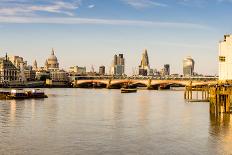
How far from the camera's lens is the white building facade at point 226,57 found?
273 feet

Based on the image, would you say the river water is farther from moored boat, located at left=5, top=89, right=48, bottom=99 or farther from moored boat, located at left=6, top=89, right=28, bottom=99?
moored boat, located at left=5, top=89, right=48, bottom=99

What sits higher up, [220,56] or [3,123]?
[220,56]

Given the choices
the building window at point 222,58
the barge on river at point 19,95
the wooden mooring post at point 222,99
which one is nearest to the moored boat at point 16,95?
the barge on river at point 19,95

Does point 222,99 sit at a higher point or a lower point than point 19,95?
higher

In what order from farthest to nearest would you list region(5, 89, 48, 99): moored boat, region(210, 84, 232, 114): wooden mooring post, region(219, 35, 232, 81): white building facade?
1. region(5, 89, 48, 99): moored boat
2. region(219, 35, 232, 81): white building facade
3. region(210, 84, 232, 114): wooden mooring post

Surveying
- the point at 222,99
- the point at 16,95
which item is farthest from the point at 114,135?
the point at 16,95

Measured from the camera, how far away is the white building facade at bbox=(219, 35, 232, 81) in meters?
83.1

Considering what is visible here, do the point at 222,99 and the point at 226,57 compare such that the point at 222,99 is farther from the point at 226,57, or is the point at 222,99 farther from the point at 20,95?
the point at 20,95

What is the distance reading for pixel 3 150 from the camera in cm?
4244

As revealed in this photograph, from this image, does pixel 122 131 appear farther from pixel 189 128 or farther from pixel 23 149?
pixel 23 149

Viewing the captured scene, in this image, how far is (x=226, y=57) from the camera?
83250 mm

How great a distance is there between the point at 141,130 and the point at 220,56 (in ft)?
109

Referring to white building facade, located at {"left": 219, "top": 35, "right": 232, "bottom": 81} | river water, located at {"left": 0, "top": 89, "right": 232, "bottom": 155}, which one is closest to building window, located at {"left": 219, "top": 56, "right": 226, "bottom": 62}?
white building facade, located at {"left": 219, "top": 35, "right": 232, "bottom": 81}

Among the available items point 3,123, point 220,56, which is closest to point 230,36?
point 220,56
